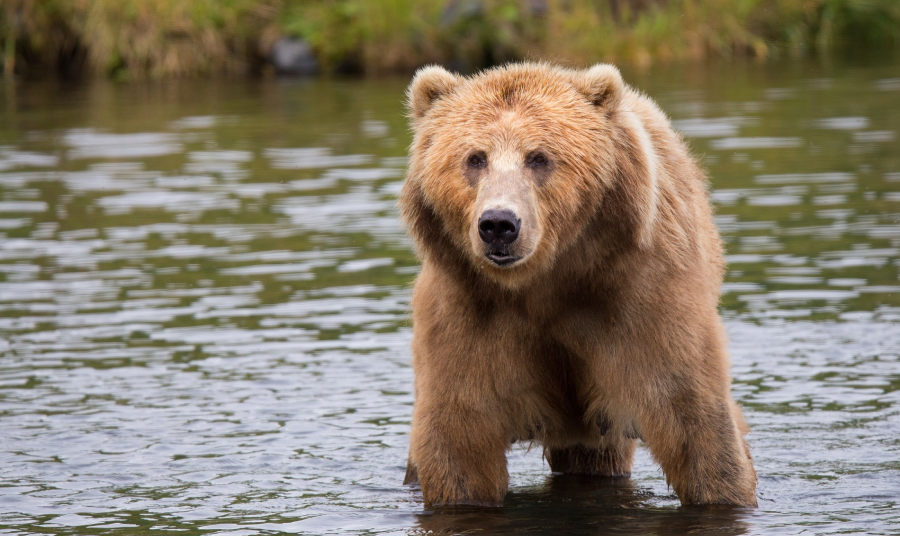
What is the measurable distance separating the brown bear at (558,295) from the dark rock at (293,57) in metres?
25.6

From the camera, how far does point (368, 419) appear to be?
788 centimetres

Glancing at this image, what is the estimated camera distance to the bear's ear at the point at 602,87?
5594mm

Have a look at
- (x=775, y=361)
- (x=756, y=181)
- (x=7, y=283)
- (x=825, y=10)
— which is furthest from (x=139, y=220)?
(x=825, y=10)

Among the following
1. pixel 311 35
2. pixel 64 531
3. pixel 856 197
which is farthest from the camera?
pixel 311 35

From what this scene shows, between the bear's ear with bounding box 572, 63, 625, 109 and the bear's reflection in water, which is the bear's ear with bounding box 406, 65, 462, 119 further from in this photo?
the bear's reflection in water

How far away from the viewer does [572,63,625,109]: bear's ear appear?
559 cm

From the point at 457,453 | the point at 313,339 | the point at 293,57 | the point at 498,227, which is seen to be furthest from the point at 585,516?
the point at 293,57

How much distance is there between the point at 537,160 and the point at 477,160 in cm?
24

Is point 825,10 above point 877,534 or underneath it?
above

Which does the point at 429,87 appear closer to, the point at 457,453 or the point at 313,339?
the point at 457,453

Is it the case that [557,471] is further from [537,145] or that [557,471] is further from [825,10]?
[825,10]

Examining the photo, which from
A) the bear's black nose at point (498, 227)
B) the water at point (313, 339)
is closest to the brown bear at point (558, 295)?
the bear's black nose at point (498, 227)

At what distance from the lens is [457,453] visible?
5738mm

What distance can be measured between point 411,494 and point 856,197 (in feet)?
27.0
